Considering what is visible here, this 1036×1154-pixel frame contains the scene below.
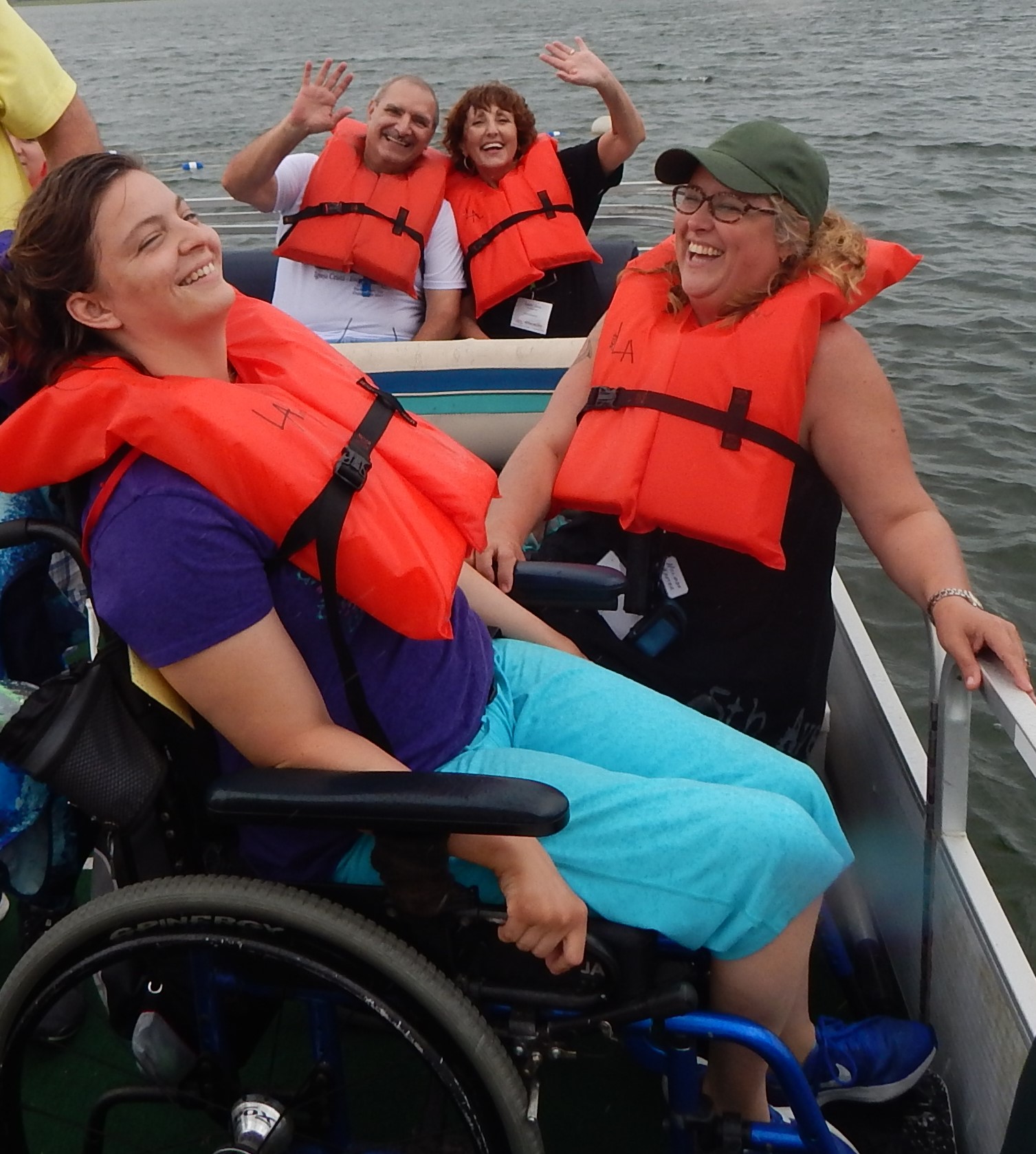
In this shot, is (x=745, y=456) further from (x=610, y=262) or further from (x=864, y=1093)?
(x=610, y=262)

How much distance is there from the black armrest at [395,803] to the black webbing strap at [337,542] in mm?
151

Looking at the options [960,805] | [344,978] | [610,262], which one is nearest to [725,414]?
[960,805]

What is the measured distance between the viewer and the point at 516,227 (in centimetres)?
358

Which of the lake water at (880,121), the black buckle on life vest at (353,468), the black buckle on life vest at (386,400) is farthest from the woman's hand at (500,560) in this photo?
the lake water at (880,121)

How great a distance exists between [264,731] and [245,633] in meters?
0.12

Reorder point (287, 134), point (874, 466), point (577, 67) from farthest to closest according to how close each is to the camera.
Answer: point (577, 67)
point (287, 134)
point (874, 466)

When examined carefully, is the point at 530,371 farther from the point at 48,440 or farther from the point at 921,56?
the point at 921,56

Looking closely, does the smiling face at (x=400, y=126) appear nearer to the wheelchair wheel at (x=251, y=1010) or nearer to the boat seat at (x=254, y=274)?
the boat seat at (x=254, y=274)

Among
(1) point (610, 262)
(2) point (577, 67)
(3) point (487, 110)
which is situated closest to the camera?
(2) point (577, 67)

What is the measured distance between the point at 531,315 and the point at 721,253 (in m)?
1.74

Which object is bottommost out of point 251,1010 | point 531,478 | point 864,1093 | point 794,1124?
point 864,1093

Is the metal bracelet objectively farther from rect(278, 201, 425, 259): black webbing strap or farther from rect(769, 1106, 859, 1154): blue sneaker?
rect(278, 201, 425, 259): black webbing strap

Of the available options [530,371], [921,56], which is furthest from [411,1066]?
[921,56]

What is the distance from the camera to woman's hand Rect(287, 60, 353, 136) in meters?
3.34
